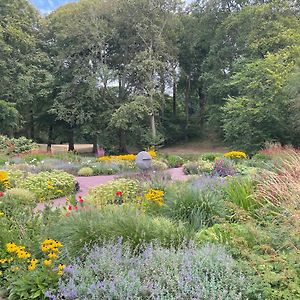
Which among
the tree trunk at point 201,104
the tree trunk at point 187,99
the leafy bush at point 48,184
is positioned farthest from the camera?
the tree trunk at point 201,104

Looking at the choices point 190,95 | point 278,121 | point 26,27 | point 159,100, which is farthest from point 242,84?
point 26,27

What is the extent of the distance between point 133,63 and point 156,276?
21.8m

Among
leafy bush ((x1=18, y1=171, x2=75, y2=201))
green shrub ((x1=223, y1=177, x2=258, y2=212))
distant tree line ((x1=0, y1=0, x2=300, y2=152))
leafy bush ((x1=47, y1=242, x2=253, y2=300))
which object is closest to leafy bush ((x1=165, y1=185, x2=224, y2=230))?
green shrub ((x1=223, y1=177, x2=258, y2=212))

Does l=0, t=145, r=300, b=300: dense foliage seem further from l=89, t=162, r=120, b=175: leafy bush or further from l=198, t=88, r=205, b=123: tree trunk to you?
l=198, t=88, r=205, b=123: tree trunk

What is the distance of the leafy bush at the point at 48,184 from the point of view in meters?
8.19

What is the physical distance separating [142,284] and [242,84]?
62.6 feet

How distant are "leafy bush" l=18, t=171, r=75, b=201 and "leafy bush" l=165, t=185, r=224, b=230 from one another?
380 centimetres

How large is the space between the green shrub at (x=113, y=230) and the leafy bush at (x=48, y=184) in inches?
168

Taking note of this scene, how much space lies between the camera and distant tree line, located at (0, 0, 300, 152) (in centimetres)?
2014

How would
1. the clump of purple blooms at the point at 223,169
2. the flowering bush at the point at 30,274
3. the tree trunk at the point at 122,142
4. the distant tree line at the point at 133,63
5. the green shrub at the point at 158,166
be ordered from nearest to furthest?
the flowering bush at the point at 30,274 < the clump of purple blooms at the point at 223,169 < the green shrub at the point at 158,166 < the distant tree line at the point at 133,63 < the tree trunk at the point at 122,142

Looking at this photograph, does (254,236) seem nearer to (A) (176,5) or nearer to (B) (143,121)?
(B) (143,121)

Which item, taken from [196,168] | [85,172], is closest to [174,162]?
[196,168]

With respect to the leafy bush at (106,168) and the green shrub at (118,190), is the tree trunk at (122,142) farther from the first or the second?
the green shrub at (118,190)

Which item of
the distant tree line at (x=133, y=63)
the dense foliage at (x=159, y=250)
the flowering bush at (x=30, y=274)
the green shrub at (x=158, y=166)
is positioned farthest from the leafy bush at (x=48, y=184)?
the distant tree line at (x=133, y=63)
